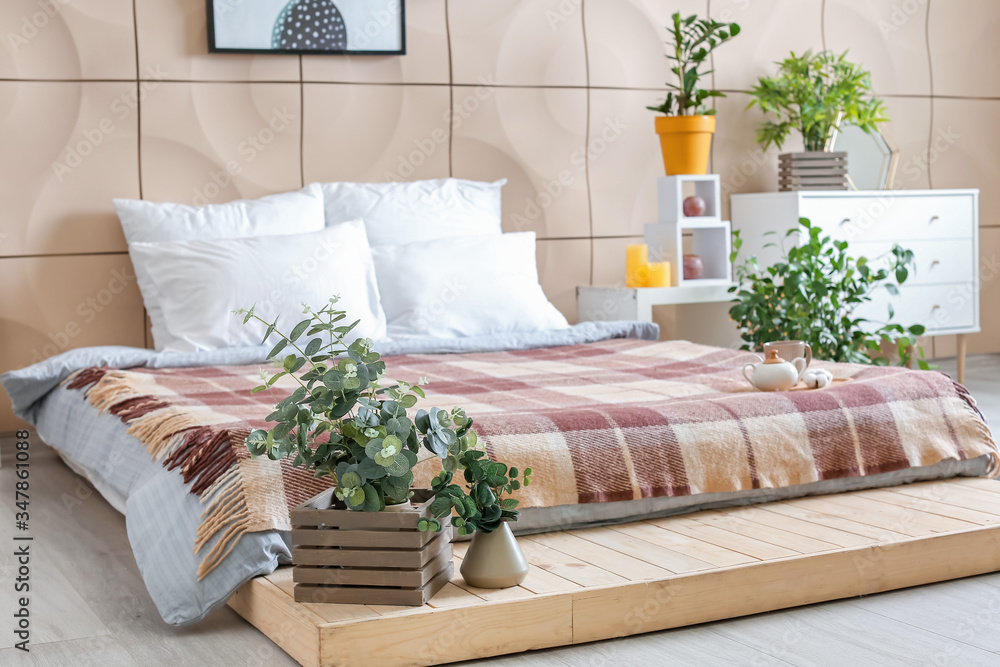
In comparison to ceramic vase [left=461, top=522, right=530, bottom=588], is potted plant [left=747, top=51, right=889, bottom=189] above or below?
above

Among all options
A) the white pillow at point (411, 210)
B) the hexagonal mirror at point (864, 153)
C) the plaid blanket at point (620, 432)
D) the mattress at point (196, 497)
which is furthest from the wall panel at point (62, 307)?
the hexagonal mirror at point (864, 153)

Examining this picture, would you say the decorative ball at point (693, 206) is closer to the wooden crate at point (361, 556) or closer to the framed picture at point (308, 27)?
the framed picture at point (308, 27)

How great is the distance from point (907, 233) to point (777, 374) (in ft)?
7.44

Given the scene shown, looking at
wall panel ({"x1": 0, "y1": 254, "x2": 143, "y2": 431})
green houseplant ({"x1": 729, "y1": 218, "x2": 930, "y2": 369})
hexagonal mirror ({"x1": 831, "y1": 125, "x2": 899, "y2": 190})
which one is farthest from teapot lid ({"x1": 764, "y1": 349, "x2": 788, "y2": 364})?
hexagonal mirror ({"x1": 831, "y1": 125, "x2": 899, "y2": 190})

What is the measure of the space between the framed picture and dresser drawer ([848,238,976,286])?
6.64ft

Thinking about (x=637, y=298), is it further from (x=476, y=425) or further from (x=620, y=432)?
(x=476, y=425)

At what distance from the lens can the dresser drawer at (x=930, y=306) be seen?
4.31 m

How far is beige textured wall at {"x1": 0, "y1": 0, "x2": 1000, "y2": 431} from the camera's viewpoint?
12.0ft

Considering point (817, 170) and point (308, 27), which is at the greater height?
point (308, 27)

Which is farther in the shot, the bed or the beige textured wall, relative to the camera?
the beige textured wall

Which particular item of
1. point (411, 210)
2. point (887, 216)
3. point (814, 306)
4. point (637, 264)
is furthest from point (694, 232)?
point (411, 210)

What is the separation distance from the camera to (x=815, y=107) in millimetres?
4355

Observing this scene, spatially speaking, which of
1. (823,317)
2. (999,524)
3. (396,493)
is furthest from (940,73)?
(396,493)

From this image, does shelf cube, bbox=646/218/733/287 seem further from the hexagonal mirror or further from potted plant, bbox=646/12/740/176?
the hexagonal mirror
